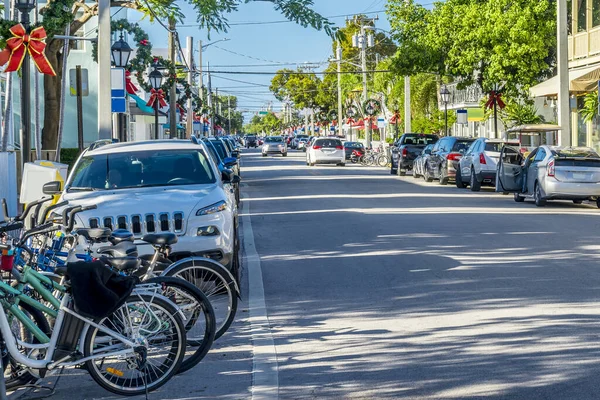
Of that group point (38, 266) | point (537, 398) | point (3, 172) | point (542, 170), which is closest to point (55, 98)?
point (3, 172)

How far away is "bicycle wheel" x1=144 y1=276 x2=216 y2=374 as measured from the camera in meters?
7.57

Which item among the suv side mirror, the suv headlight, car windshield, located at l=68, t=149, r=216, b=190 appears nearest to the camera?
the suv side mirror

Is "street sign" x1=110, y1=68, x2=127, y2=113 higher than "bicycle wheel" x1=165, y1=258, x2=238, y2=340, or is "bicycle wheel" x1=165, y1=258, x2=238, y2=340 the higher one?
"street sign" x1=110, y1=68, x2=127, y2=113

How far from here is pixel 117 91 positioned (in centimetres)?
2527

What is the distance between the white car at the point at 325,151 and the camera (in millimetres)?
54084

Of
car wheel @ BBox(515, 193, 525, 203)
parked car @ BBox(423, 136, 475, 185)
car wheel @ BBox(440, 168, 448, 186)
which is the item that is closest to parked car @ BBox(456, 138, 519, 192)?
parked car @ BBox(423, 136, 475, 185)

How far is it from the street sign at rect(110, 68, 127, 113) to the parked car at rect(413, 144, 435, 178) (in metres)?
15.2

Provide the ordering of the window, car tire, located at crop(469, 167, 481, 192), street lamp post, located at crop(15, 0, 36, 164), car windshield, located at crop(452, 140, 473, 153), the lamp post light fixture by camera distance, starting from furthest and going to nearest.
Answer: the window < car windshield, located at crop(452, 140, 473, 153) < car tire, located at crop(469, 167, 481, 192) < the lamp post light fixture < street lamp post, located at crop(15, 0, 36, 164)

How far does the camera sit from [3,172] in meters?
19.9

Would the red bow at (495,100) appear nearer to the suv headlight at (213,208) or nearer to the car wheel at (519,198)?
the car wheel at (519,198)

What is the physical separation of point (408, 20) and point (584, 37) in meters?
7.18

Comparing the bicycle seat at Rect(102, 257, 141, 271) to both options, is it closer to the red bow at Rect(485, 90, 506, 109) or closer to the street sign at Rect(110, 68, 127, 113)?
the street sign at Rect(110, 68, 127, 113)

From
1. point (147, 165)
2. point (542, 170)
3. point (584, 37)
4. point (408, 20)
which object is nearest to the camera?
point (147, 165)

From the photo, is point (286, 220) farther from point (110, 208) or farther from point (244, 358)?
point (244, 358)
